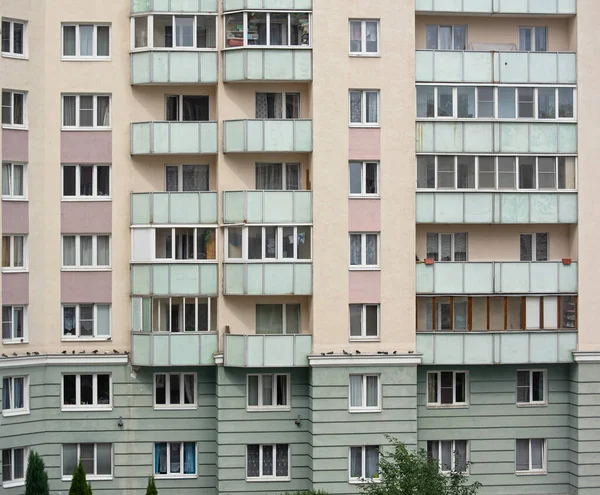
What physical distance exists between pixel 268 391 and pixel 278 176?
8.12 meters

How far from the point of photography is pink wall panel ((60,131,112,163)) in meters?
51.2

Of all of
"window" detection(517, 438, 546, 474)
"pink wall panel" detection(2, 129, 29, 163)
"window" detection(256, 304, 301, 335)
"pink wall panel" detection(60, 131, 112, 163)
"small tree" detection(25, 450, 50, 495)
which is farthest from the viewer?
"window" detection(517, 438, 546, 474)

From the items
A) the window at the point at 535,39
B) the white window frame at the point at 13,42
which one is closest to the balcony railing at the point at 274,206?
the white window frame at the point at 13,42

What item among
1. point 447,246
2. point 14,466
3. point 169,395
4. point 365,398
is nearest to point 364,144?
point 447,246

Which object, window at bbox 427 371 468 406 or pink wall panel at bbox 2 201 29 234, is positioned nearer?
pink wall panel at bbox 2 201 29 234

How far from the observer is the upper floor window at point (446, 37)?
52312 mm

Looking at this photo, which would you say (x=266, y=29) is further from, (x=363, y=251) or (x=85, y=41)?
(x=363, y=251)

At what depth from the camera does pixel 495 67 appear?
5147 cm

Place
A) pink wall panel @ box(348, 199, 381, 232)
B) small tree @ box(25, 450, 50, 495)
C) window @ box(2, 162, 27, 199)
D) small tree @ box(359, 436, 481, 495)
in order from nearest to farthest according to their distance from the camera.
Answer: small tree @ box(359, 436, 481, 495) → small tree @ box(25, 450, 50, 495) → window @ box(2, 162, 27, 199) → pink wall panel @ box(348, 199, 381, 232)

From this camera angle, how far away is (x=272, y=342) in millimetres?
50344

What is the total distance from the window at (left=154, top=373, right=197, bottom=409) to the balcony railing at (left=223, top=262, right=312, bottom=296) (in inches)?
160

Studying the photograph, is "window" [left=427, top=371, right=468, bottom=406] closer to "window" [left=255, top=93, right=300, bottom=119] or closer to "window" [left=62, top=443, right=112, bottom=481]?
"window" [left=255, top=93, right=300, bottom=119]

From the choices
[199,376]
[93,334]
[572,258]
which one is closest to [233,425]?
[199,376]

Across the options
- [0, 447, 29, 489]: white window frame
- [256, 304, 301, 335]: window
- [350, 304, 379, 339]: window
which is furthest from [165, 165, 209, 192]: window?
[0, 447, 29, 489]: white window frame
